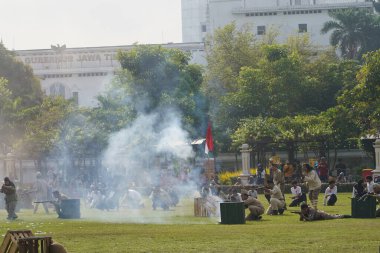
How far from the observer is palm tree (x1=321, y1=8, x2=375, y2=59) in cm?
10656

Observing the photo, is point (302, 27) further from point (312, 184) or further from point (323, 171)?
point (312, 184)

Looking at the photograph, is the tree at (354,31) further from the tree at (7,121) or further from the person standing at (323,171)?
the person standing at (323,171)

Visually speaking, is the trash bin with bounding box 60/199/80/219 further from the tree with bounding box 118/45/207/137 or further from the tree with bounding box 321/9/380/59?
the tree with bounding box 321/9/380/59

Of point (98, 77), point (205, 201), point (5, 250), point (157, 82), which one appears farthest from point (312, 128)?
point (98, 77)

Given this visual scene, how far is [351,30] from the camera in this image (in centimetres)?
10681

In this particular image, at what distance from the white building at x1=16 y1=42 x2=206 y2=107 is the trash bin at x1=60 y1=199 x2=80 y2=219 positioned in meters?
83.6

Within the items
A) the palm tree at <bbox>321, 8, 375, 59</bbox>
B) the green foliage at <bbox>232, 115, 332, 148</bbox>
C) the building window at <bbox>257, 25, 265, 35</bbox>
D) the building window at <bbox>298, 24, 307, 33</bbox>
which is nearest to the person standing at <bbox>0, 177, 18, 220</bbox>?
the green foliage at <bbox>232, 115, 332, 148</bbox>

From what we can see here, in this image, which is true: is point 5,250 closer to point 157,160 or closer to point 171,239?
point 171,239

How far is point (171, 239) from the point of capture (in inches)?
1019

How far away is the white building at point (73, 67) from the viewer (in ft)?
400

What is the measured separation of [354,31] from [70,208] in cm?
7258

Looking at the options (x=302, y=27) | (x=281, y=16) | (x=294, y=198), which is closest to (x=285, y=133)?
(x=294, y=198)

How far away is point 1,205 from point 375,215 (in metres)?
22.5

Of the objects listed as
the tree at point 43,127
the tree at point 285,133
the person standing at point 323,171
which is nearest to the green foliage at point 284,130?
the tree at point 285,133
